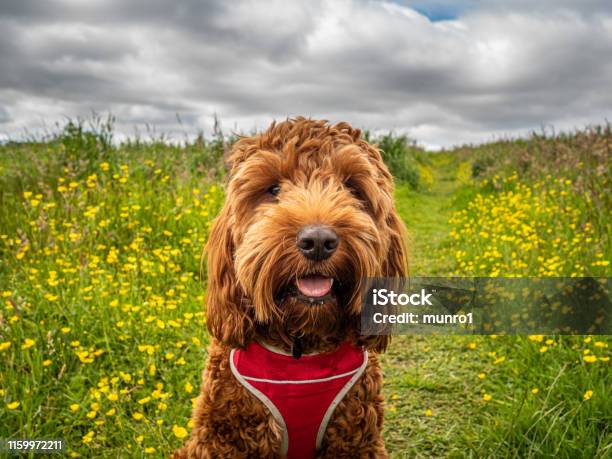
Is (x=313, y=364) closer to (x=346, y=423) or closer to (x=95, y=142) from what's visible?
(x=346, y=423)

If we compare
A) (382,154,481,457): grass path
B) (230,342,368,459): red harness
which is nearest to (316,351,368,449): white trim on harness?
(230,342,368,459): red harness

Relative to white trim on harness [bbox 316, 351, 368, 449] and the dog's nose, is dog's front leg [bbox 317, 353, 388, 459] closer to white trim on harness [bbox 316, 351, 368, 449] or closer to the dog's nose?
white trim on harness [bbox 316, 351, 368, 449]

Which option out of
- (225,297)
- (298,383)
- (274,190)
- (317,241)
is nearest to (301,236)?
(317,241)

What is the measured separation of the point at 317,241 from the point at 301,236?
6 cm

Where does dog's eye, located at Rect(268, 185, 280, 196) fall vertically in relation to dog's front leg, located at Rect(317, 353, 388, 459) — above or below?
above

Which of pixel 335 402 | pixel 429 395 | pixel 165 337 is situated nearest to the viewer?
pixel 335 402

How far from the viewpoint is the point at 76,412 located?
123 inches

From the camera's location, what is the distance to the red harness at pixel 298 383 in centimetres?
227

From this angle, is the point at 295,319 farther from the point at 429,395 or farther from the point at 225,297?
the point at 429,395

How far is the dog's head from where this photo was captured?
77.9 inches

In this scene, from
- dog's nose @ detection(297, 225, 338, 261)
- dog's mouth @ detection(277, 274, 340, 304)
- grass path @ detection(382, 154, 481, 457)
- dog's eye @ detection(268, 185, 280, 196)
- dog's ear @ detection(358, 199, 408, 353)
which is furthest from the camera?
grass path @ detection(382, 154, 481, 457)

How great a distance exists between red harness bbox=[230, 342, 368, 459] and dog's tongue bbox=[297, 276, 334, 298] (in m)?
0.41

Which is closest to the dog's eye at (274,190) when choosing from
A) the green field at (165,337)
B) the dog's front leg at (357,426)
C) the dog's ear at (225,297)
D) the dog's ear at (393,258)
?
the dog's ear at (225,297)

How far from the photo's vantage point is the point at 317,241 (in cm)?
191
